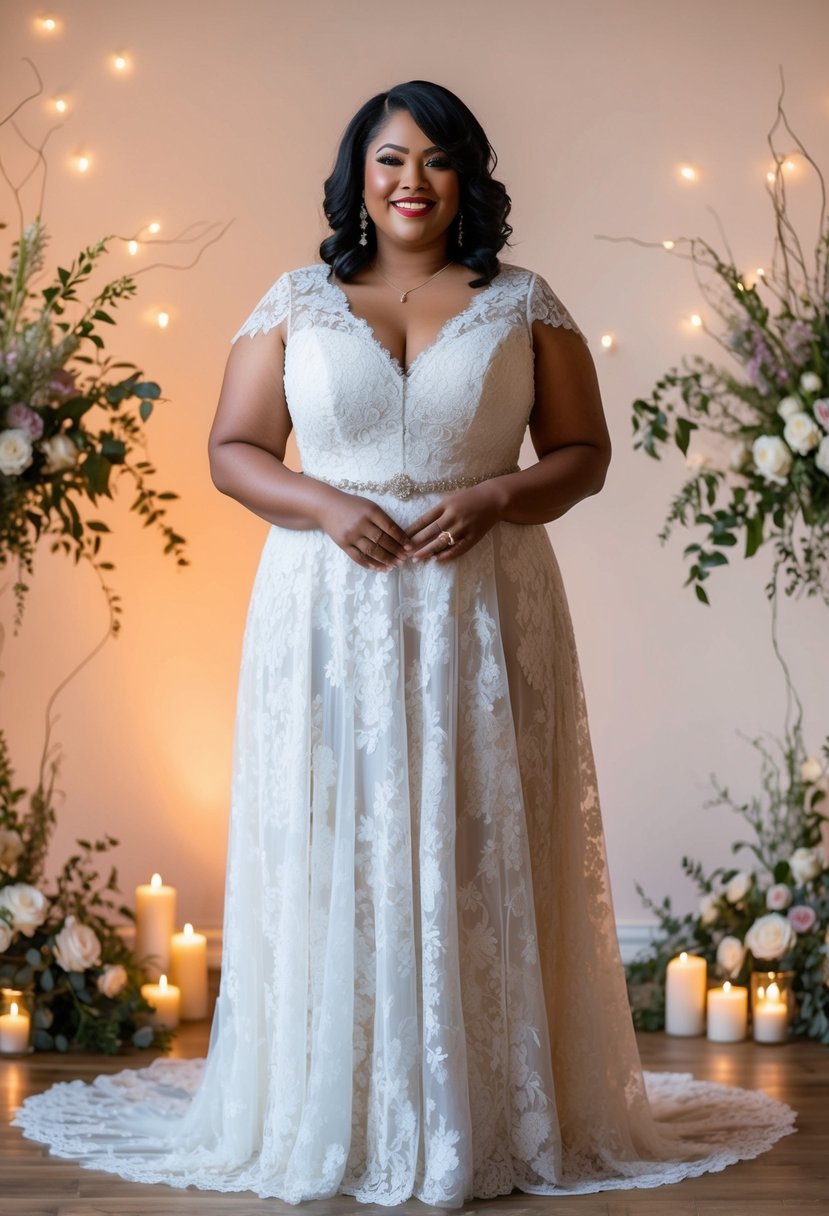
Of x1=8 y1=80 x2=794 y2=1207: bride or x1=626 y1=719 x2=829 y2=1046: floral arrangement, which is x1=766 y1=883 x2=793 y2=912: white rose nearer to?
x1=626 y1=719 x2=829 y2=1046: floral arrangement

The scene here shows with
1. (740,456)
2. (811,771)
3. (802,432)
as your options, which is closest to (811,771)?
(811,771)

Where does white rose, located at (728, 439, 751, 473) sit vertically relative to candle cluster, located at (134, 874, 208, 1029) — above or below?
above

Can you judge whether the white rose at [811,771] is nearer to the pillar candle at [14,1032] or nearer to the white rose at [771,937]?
the white rose at [771,937]

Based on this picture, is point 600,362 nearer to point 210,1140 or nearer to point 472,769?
point 472,769

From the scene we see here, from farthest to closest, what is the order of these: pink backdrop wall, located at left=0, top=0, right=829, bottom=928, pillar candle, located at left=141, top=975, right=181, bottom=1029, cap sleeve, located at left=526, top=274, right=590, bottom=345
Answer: pink backdrop wall, located at left=0, top=0, right=829, bottom=928 → pillar candle, located at left=141, top=975, right=181, bottom=1029 → cap sleeve, located at left=526, top=274, right=590, bottom=345

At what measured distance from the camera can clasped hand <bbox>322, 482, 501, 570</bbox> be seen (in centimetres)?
265

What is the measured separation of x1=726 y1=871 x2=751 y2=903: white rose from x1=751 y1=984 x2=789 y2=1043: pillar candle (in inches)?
10.1

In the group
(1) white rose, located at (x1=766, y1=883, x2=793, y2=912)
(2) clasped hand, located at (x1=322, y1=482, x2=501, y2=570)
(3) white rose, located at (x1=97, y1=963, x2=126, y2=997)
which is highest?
(2) clasped hand, located at (x1=322, y1=482, x2=501, y2=570)

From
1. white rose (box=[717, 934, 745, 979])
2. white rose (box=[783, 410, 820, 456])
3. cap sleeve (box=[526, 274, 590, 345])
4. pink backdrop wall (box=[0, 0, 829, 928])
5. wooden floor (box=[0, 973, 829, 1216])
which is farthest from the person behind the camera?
pink backdrop wall (box=[0, 0, 829, 928])

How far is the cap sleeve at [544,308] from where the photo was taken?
2828 mm

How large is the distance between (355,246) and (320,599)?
2.06 feet

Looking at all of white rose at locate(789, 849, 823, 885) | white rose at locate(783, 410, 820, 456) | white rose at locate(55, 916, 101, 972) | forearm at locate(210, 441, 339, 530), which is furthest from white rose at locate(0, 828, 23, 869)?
white rose at locate(783, 410, 820, 456)

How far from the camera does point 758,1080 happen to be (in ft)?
11.4

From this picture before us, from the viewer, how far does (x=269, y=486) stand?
2.79 m
